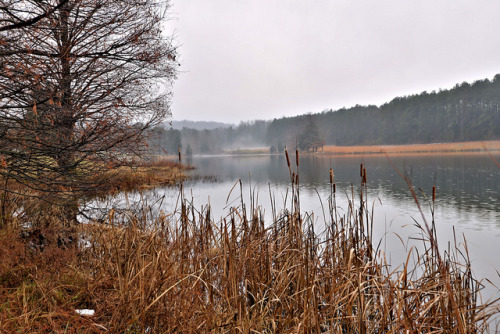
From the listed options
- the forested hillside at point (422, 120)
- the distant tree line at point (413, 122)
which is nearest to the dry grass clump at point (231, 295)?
the distant tree line at point (413, 122)

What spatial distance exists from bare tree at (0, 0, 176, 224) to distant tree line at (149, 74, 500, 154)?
55.6 metres

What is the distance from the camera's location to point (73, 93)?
5965mm

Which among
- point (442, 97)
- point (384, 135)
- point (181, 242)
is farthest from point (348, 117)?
point (181, 242)

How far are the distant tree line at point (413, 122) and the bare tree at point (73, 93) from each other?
55.6 meters

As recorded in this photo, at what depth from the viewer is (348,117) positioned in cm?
9075

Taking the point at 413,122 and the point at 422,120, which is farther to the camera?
the point at 413,122

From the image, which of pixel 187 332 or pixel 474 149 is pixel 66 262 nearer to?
pixel 187 332

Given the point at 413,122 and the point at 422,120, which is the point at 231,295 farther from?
the point at 422,120

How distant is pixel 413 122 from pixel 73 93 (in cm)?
8662

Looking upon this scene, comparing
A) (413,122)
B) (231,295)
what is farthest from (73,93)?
(413,122)

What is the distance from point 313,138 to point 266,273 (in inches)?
2410

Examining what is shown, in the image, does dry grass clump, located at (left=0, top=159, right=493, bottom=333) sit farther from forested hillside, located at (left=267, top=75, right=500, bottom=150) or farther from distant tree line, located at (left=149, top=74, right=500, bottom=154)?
forested hillside, located at (left=267, top=75, right=500, bottom=150)

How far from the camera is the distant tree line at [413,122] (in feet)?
220

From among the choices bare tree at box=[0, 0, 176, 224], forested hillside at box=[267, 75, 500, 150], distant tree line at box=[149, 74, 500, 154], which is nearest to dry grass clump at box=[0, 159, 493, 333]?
bare tree at box=[0, 0, 176, 224]
